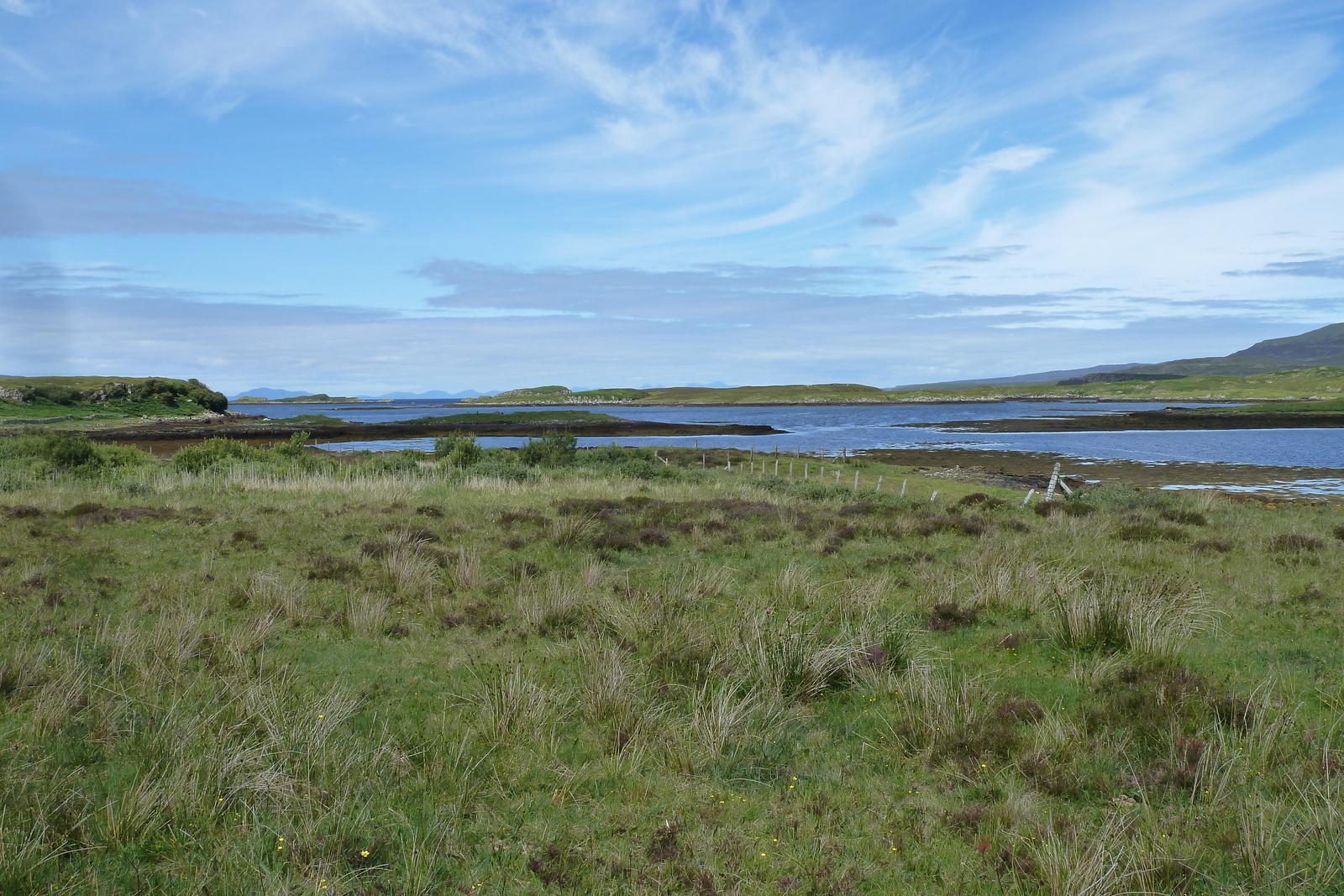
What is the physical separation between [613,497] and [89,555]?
41.8ft

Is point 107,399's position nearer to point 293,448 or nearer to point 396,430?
point 396,430

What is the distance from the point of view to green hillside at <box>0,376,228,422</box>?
90688 millimetres

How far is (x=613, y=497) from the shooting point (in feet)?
73.7

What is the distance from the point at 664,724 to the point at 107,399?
417 feet

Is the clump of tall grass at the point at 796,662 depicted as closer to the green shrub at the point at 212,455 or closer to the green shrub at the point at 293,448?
the green shrub at the point at 212,455

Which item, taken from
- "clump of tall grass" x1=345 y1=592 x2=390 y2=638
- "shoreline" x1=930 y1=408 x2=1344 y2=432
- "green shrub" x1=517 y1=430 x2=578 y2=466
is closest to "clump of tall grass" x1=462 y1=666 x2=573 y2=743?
"clump of tall grass" x1=345 y1=592 x2=390 y2=638

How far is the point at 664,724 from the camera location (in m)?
6.45

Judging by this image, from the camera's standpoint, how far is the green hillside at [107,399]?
90688mm

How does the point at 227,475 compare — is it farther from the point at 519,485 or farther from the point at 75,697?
the point at 75,697

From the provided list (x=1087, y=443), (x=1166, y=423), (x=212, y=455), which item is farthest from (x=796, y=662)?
(x=1166, y=423)

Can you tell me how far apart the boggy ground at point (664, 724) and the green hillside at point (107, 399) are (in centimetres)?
9553

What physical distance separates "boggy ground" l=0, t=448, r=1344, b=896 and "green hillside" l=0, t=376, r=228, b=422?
95.5m

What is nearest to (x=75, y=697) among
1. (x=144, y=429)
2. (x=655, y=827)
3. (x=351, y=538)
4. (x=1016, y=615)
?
(x=655, y=827)

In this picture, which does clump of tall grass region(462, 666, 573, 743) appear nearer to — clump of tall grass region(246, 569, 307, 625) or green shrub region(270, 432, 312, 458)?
clump of tall grass region(246, 569, 307, 625)
